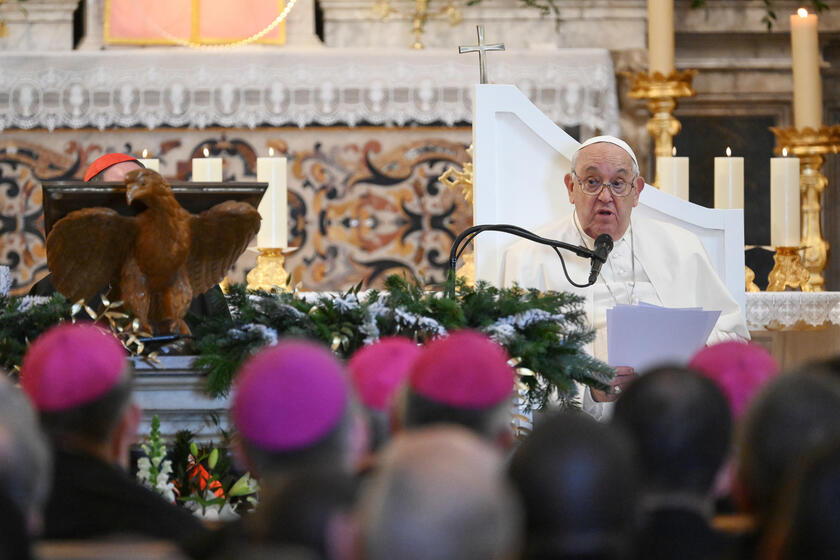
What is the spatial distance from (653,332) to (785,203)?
2043 millimetres

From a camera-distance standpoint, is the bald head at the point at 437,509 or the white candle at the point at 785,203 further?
the white candle at the point at 785,203

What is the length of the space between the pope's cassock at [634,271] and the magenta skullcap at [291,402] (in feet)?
10.8

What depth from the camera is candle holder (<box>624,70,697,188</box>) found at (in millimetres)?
5711

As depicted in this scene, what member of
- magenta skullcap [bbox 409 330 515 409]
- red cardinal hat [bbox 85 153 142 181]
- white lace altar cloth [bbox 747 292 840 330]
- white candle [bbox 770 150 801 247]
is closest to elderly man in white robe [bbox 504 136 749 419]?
white lace altar cloth [bbox 747 292 840 330]

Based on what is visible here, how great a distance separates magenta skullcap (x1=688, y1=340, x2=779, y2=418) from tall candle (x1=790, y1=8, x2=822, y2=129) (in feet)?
14.2

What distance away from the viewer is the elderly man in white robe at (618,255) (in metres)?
4.48

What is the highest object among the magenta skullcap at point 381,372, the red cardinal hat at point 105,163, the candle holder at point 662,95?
the candle holder at point 662,95

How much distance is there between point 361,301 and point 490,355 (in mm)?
1552

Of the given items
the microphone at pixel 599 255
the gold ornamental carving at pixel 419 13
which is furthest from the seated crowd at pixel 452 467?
the gold ornamental carving at pixel 419 13

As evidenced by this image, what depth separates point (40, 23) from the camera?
6.56m

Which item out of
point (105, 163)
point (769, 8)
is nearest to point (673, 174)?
point (769, 8)

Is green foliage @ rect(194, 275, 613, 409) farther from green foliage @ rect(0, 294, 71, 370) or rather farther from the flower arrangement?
green foliage @ rect(0, 294, 71, 370)

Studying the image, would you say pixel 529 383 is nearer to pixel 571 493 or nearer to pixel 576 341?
pixel 576 341

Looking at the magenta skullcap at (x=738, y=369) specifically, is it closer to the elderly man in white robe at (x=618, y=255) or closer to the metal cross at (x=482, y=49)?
the elderly man in white robe at (x=618, y=255)
